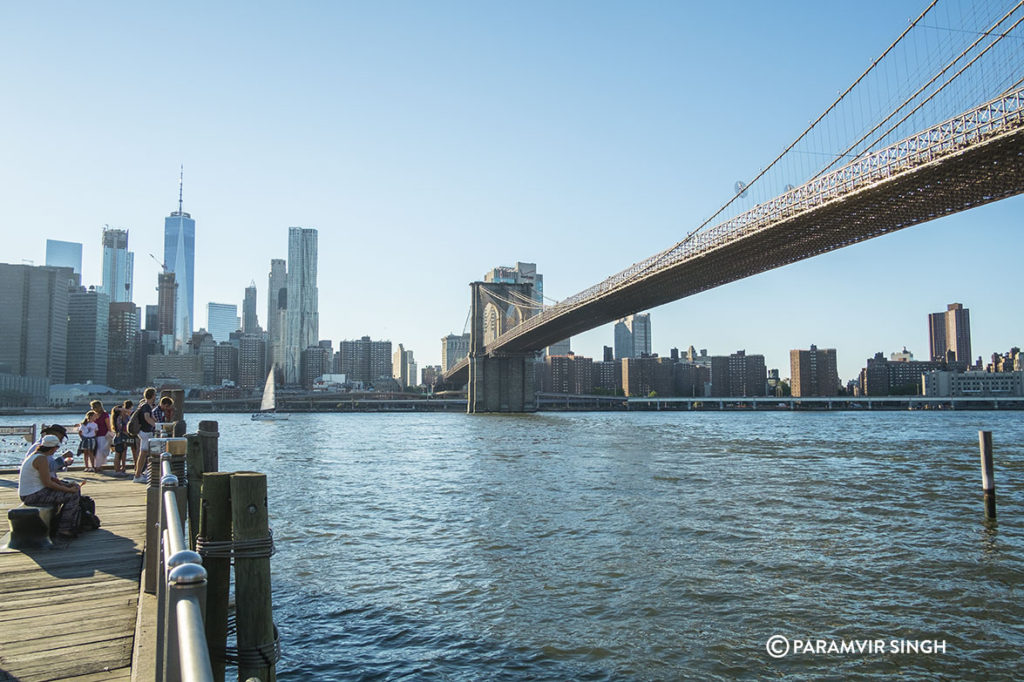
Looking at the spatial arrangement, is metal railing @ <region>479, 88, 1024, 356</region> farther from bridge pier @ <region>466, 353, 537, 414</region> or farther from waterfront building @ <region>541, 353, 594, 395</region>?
waterfront building @ <region>541, 353, 594, 395</region>

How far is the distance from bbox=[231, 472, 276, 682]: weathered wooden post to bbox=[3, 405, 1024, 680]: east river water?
66.0 inches

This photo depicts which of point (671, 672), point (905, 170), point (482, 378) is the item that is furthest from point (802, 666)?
point (482, 378)

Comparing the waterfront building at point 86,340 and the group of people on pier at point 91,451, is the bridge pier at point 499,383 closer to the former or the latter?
the group of people on pier at point 91,451

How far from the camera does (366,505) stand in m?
15.6

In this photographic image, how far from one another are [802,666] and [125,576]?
5.67 meters

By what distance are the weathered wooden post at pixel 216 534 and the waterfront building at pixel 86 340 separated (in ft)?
619

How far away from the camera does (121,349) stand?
175m

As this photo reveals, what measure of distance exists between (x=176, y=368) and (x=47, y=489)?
184923 millimetres

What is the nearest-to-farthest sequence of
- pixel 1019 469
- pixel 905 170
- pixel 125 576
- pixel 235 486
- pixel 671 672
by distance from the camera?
pixel 235 486
pixel 125 576
pixel 671 672
pixel 1019 469
pixel 905 170

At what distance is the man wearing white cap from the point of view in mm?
6684

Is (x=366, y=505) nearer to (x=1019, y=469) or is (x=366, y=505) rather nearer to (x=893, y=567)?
(x=893, y=567)

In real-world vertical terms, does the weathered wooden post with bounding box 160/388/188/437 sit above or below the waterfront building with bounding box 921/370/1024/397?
below

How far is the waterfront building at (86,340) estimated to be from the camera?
16938cm

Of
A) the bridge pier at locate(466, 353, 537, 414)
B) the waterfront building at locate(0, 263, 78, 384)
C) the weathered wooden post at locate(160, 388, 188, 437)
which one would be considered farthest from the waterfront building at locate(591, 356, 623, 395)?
the weathered wooden post at locate(160, 388, 188, 437)
